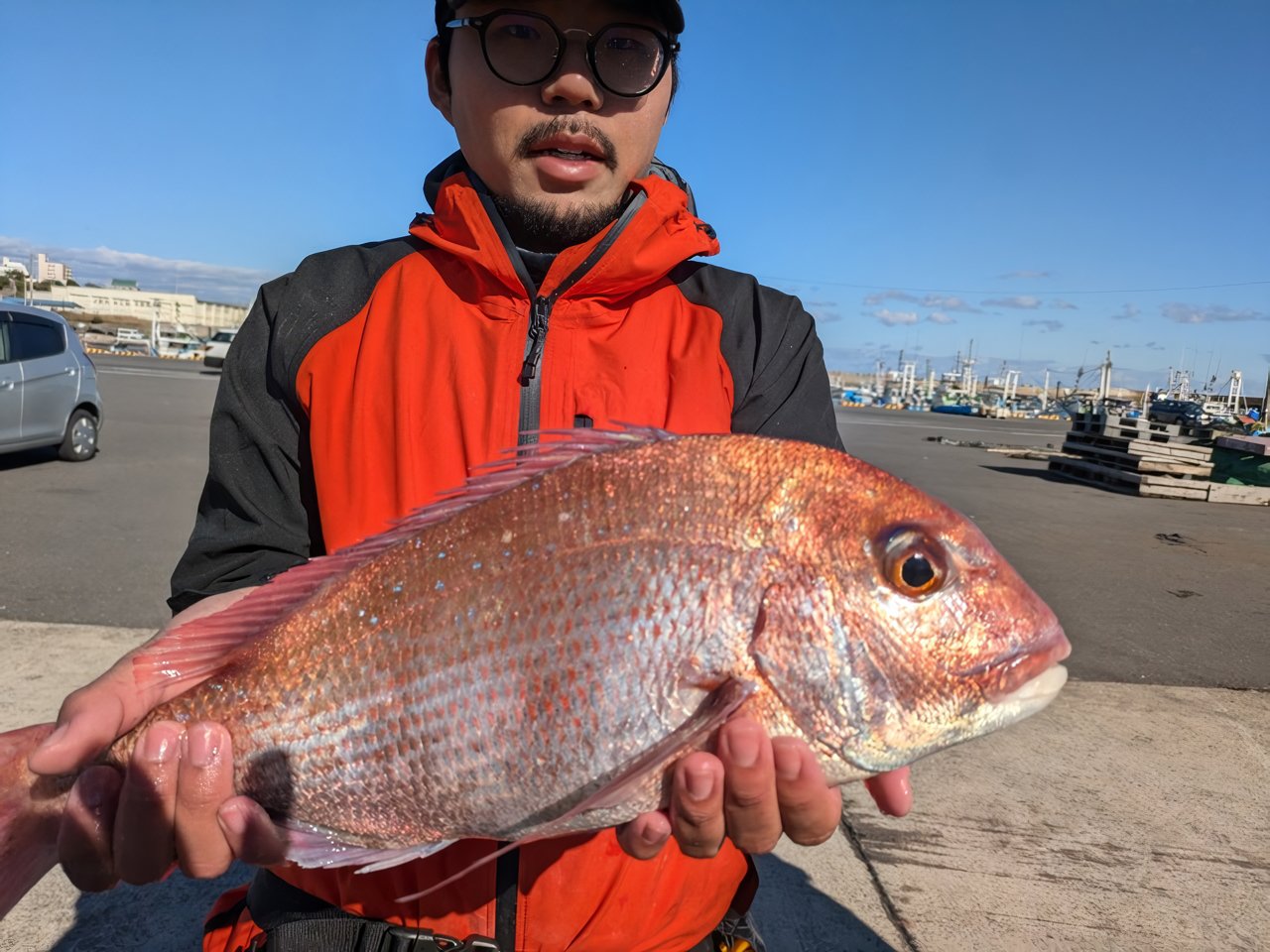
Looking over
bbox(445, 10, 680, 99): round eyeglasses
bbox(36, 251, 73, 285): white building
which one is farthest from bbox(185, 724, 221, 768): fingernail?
bbox(36, 251, 73, 285): white building

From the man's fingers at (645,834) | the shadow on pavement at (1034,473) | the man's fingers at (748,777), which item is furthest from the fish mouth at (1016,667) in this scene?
the shadow on pavement at (1034,473)

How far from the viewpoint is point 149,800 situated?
5.23 feet

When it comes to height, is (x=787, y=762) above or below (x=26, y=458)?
above

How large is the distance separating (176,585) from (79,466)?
37.4 ft

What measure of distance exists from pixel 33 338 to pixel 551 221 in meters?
11.2

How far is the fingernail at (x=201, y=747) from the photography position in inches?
62.2

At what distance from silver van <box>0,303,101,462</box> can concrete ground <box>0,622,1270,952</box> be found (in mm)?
7205

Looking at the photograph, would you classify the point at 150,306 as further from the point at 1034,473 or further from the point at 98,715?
the point at 98,715

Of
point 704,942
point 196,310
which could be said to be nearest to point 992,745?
point 704,942

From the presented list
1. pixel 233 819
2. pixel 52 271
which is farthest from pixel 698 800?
pixel 52 271

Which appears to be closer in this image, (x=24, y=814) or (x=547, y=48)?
(x=24, y=814)

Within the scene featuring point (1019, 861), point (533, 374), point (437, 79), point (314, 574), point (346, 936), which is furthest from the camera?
point (1019, 861)

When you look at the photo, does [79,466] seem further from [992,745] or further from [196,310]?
[196,310]

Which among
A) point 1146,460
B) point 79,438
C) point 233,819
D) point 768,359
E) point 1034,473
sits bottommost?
point 1034,473
